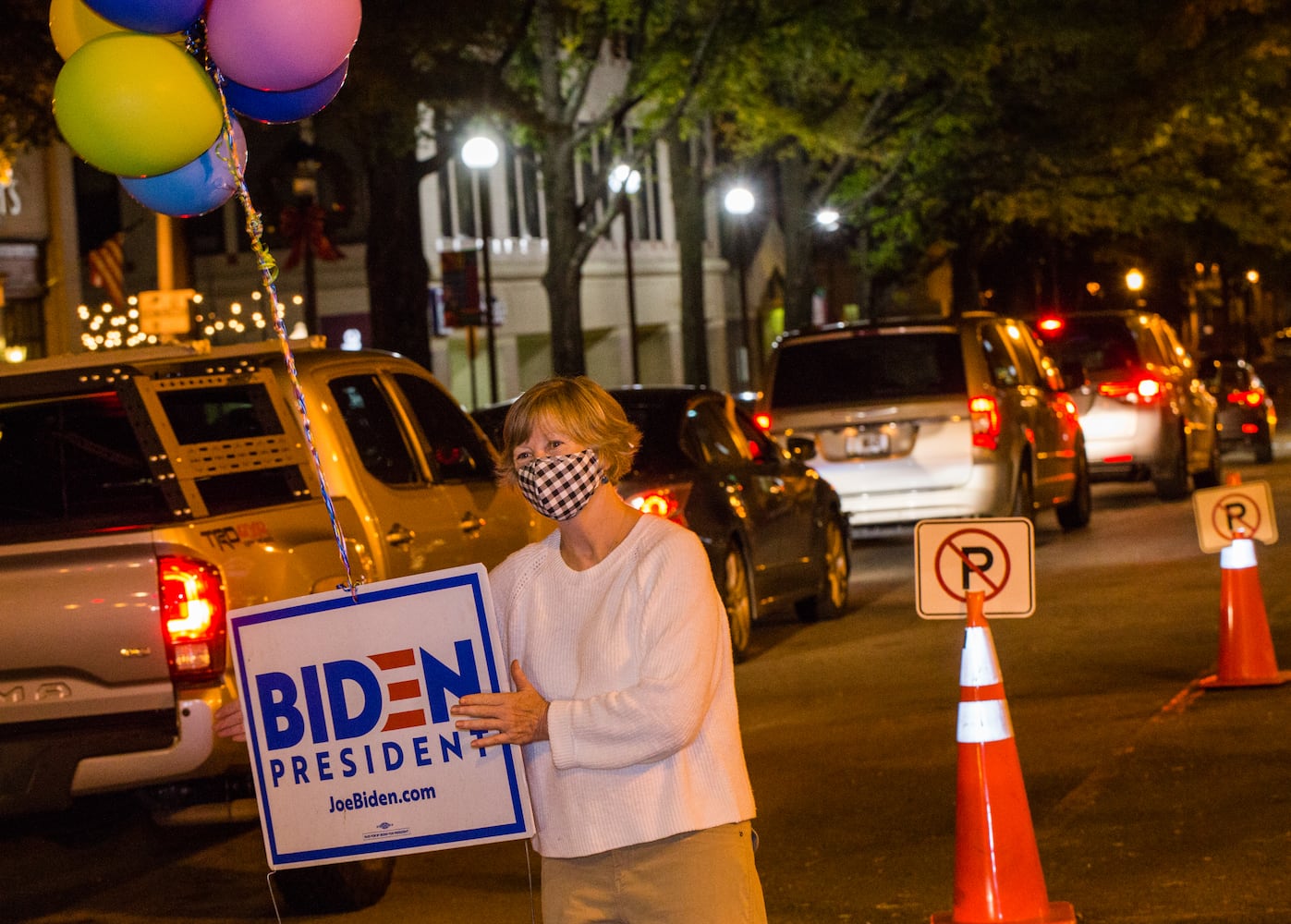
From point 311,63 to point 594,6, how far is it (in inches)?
802

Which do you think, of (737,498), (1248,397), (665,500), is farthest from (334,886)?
(1248,397)

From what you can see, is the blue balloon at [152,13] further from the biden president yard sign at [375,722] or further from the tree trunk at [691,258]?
the tree trunk at [691,258]

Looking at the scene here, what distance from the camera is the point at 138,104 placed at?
15.8 feet

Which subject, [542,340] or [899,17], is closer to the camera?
[899,17]

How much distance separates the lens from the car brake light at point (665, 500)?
37.0ft

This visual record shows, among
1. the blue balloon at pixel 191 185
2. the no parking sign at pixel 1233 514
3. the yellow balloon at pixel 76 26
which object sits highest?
the yellow balloon at pixel 76 26

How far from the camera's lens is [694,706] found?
12.7 feet

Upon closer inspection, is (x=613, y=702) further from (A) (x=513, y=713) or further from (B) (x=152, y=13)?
(B) (x=152, y=13)

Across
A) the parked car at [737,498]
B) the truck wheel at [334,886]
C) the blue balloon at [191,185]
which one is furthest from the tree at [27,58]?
the blue balloon at [191,185]

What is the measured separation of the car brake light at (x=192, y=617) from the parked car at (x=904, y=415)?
31.5 ft

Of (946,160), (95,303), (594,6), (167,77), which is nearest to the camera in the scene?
(167,77)

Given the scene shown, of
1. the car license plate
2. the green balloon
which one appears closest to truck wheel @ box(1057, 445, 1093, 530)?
the car license plate

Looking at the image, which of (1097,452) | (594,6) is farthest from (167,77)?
(594,6)

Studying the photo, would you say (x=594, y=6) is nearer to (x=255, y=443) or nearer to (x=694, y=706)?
(x=255, y=443)
